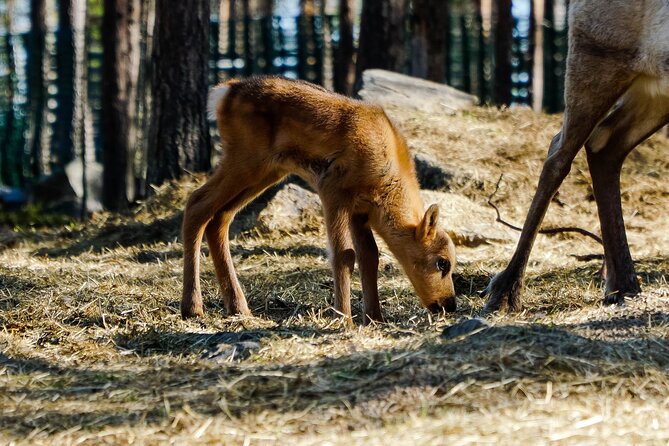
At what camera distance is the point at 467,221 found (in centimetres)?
959

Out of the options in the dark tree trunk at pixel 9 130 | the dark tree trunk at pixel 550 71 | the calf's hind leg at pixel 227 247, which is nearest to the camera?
the calf's hind leg at pixel 227 247

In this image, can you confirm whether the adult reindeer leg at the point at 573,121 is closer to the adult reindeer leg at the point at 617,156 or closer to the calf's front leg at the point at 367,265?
the adult reindeer leg at the point at 617,156

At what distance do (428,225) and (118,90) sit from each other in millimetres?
9634

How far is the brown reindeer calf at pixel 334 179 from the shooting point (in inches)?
250

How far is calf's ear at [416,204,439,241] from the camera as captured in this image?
638 centimetres

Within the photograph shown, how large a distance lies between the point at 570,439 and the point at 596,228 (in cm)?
634

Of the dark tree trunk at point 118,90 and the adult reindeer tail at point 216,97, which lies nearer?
the adult reindeer tail at point 216,97

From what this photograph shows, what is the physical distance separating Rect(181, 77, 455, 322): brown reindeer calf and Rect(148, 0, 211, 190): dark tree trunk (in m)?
5.08

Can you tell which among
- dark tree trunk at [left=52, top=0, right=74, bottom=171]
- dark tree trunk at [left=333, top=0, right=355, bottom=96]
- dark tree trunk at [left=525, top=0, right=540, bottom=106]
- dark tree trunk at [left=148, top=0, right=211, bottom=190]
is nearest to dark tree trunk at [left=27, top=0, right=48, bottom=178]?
dark tree trunk at [left=52, top=0, right=74, bottom=171]

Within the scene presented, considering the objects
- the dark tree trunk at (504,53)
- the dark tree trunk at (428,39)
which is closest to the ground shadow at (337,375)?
the dark tree trunk at (428,39)

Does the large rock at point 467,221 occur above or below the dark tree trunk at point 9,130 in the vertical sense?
above

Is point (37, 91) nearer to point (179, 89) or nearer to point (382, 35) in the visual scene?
point (382, 35)

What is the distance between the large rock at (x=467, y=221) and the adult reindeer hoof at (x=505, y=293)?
104 inches

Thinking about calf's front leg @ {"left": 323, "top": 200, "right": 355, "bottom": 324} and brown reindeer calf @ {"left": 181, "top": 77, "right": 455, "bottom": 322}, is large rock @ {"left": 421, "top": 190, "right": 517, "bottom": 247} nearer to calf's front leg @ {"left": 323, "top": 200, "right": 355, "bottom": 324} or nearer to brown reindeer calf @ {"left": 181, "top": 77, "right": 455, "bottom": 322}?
brown reindeer calf @ {"left": 181, "top": 77, "right": 455, "bottom": 322}
